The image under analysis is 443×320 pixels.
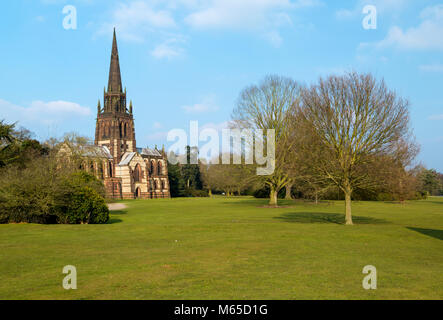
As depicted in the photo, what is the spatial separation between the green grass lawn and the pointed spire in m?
86.8

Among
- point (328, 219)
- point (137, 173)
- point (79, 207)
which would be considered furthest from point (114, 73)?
point (328, 219)

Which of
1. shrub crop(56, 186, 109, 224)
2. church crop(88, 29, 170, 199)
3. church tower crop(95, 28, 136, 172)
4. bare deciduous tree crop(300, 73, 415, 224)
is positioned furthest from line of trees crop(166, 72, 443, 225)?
church tower crop(95, 28, 136, 172)

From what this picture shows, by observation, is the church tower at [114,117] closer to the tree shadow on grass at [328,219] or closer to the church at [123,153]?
the church at [123,153]

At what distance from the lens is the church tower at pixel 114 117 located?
101312 millimetres

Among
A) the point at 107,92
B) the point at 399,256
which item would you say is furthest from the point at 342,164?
the point at 107,92

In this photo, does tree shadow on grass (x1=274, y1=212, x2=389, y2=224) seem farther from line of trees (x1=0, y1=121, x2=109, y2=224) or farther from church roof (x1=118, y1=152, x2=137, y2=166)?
church roof (x1=118, y1=152, x2=137, y2=166)

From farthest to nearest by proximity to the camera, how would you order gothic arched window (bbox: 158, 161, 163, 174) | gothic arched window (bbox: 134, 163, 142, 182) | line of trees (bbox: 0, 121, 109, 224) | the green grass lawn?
1. gothic arched window (bbox: 158, 161, 163, 174)
2. gothic arched window (bbox: 134, 163, 142, 182)
3. line of trees (bbox: 0, 121, 109, 224)
4. the green grass lawn

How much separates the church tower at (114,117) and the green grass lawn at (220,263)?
8231 centimetres

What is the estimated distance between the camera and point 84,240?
706 inches

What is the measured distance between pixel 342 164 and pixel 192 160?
102 meters

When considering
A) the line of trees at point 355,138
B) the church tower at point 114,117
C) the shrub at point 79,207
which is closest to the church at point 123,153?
the church tower at point 114,117

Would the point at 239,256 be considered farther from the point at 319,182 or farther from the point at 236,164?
the point at 236,164

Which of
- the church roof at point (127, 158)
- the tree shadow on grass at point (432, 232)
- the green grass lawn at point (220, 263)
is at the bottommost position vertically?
the tree shadow on grass at point (432, 232)

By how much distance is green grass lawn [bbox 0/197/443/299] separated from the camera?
28.9ft
